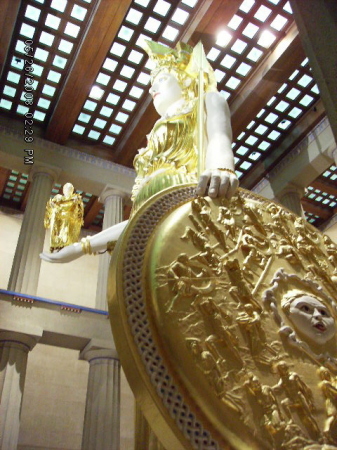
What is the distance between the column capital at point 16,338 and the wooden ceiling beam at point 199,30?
5155 millimetres

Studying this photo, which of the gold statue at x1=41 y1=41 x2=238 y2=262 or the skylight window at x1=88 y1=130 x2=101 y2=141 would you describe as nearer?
the gold statue at x1=41 y1=41 x2=238 y2=262

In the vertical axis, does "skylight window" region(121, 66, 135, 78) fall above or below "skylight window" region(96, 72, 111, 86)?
above

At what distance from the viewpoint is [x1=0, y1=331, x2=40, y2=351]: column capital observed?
22.7 feet

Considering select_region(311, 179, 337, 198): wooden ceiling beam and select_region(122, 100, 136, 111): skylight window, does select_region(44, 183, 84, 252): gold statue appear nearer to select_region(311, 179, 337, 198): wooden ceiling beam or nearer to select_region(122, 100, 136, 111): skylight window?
select_region(122, 100, 136, 111): skylight window

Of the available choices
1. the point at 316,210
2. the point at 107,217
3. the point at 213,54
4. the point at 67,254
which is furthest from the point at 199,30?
the point at 316,210

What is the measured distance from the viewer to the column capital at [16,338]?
22.7ft

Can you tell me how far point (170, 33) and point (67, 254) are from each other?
6.85 meters

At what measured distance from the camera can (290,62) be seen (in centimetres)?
862

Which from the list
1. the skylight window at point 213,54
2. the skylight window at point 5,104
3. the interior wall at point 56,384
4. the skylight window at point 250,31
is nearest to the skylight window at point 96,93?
the skylight window at point 5,104

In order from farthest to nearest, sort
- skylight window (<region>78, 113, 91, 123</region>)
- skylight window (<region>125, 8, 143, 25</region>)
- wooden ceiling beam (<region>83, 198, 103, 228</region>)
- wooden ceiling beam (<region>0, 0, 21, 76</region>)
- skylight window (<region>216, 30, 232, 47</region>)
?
wooden ceiling beam (<region>83, 198, 103, 228</region>), skylight window (<region>78, 113, 91, 123</region>), skylight window (<region>216, 30, 232, 47</region>), skylight window (<region>125, 8, 143, 25</region>), wooden ceiling beam (<region>0, 0, 21, 76</region>)

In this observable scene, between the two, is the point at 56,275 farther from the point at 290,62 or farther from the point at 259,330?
the point at 259,330

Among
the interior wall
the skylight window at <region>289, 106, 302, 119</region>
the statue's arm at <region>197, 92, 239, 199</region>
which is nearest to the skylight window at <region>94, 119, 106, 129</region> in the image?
the interior wall

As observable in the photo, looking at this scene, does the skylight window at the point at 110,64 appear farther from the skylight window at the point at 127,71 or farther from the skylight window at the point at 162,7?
the skylight window at the point at 162,7

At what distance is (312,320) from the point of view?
66.7 inches
